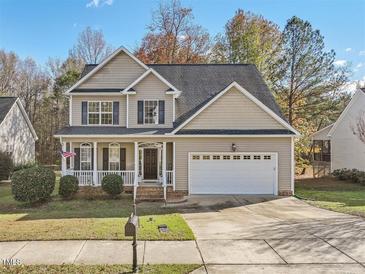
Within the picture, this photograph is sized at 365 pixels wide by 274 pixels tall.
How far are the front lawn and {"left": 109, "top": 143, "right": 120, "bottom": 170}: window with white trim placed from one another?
2.92 m

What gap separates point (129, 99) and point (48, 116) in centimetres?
2498

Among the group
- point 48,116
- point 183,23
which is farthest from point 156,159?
point 48,116

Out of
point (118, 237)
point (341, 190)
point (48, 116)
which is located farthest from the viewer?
point (48, 116)

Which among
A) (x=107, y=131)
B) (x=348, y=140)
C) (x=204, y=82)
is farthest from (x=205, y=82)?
(x=348, y=140)

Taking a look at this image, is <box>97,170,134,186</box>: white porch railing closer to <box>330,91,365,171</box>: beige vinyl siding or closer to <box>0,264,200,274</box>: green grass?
<box>0,264,200,274</box>: green grass

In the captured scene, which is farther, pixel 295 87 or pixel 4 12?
pixel 295 87

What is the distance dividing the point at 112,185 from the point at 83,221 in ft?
17.4

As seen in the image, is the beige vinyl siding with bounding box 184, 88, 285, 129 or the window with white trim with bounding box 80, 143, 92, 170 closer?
the beige vinyl siding with bounding box 184, 88, 285, 129

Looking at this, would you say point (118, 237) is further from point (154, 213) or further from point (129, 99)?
point (129, 99)

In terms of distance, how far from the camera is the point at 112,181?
15727 mm

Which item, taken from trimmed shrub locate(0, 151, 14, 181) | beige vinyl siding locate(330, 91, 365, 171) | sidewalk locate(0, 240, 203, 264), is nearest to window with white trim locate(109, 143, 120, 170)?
sidewalk locate(0, 240, 203, 264)

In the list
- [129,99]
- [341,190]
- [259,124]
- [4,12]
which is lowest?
[341,190]

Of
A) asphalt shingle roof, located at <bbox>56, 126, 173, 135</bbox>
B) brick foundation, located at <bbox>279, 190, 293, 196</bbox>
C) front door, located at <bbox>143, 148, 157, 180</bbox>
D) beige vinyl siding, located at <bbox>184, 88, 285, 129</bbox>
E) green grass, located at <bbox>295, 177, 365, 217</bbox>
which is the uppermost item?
beige vinyl siding, located at <bbox>184, 88, 285, 129</bbox>

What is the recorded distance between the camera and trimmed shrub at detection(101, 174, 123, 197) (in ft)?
51.5
